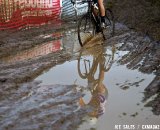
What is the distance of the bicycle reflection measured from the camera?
6133 millimetres

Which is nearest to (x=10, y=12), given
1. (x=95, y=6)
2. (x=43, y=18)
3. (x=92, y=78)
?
(x=43, y=18)

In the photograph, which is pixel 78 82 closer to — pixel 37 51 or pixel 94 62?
pixel 94 62

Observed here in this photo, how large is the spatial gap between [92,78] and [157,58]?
1.89m

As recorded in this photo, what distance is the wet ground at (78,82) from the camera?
18.5 ft

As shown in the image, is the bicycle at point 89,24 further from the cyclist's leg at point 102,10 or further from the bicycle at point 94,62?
the bicycle at point 94,62

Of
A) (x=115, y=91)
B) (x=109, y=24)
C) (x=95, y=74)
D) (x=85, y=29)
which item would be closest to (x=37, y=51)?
(x=85, y=29)

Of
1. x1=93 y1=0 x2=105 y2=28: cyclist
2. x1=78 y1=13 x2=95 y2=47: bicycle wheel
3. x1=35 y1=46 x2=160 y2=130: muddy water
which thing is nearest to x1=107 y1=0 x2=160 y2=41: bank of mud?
x1=93 y1=0 x2=105 y2=28: cyclist

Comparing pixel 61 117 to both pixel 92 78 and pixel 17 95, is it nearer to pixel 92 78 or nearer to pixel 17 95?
pixel 17 95

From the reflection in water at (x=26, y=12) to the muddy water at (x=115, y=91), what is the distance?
4.52 m

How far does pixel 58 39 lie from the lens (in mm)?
11539

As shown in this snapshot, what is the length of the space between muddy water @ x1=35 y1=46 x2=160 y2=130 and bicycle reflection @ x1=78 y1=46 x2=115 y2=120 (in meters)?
0.04

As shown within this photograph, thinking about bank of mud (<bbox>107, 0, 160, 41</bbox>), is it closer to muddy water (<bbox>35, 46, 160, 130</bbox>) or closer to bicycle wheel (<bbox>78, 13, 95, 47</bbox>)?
bicycle wheel (<bbox>78, 13, 95, 47</bbox>)

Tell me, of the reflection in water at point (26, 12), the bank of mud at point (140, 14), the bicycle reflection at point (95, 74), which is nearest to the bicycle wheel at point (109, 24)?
the bank of mud at point (140, 14)

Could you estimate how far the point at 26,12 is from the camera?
13414 millimetres
